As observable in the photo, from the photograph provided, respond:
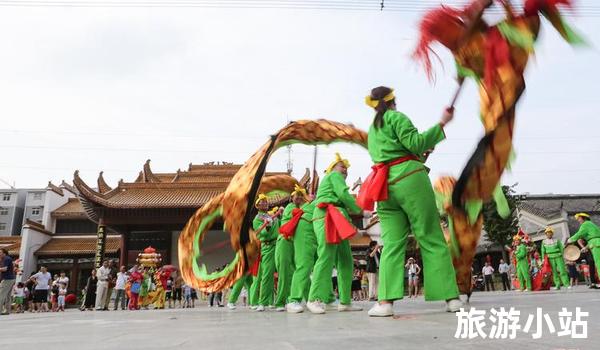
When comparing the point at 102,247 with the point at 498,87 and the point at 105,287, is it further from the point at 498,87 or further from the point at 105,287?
the point at 498,87

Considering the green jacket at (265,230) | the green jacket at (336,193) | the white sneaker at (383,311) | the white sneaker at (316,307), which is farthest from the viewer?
the green jacket at (265,230)

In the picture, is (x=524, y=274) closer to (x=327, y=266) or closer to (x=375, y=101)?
(x=327, y=266)

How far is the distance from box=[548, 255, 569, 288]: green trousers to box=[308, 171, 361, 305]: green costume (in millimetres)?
7057

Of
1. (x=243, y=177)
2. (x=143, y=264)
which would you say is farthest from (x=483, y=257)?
(x=243, y=177)

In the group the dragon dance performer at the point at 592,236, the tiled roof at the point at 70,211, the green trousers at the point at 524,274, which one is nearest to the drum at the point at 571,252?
the dragon dance performer at the point at 592,236

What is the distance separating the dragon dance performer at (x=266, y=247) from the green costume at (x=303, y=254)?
1.14 meters

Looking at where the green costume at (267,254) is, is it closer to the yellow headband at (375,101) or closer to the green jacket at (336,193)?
the green jacket at (336,193)

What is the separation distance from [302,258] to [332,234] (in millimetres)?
763

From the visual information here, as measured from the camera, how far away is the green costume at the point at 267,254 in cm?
647

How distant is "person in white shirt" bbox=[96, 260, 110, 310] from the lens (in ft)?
39.7

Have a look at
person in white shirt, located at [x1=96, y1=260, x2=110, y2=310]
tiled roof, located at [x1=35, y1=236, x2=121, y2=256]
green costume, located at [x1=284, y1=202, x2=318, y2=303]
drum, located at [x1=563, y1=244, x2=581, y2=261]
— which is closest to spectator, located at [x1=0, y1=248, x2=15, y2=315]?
person in white shirt, located at [x1=96, y1=260, x2=110, y2=310]

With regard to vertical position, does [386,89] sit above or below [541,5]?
below

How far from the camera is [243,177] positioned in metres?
5.20

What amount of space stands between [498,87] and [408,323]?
1841mm
